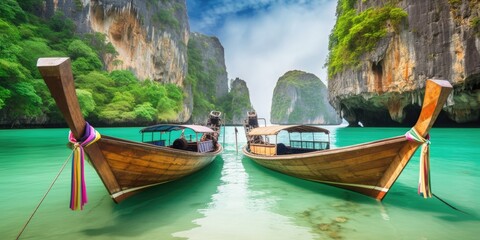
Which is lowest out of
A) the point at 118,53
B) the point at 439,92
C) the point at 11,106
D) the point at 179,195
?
the point at 179,195

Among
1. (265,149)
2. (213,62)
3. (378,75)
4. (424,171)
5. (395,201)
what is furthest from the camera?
(213,62)

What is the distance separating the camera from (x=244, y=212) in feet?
14.1

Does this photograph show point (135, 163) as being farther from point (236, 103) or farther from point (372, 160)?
point (236, 103)

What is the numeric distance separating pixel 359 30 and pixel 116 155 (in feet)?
89.4

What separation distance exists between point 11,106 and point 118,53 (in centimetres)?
2218

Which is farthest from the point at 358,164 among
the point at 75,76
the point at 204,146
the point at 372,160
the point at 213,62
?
the point at 213,62

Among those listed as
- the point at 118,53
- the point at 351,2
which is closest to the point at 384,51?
the point at 351,2

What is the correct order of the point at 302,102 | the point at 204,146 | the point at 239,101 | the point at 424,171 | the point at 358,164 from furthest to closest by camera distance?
the point at 302,102
the point at 239,101
the point at 204,146
the point at 358,164
the point at 424,171

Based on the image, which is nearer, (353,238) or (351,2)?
(353,238)

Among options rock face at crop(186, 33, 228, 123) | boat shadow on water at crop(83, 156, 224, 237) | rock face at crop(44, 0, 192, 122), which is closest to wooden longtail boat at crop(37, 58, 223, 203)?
boat shadow on water at crop(83, 156, 224, 237)

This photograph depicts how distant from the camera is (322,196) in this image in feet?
16.8

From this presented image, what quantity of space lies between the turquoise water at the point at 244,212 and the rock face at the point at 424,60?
17950 mm

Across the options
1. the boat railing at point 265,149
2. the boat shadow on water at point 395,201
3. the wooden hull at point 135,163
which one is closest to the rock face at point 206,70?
the boat railing at point 265,149

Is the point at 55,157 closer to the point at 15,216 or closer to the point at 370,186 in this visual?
the point at 15,216
